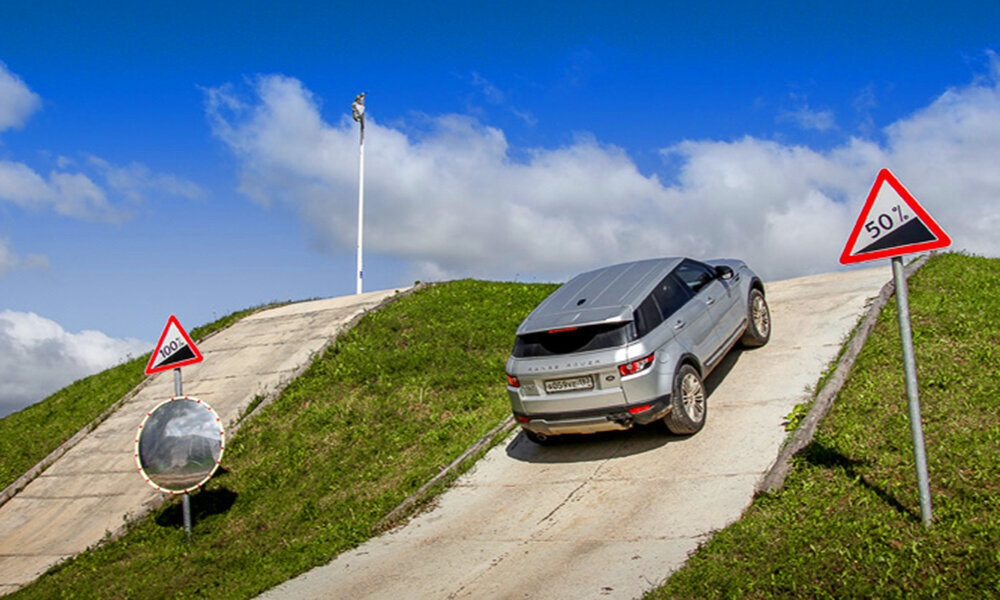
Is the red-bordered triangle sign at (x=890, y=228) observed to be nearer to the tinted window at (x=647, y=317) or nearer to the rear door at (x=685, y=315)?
the tinted window at (x=647, y=317)

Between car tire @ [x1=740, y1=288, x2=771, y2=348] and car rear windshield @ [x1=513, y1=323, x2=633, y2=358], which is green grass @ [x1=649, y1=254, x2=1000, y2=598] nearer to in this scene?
car tire @ [x1=740, y1=288, x2=771, y2=348]

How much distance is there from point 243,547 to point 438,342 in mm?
5715

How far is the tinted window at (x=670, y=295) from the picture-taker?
8734mm

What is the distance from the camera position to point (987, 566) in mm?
4871

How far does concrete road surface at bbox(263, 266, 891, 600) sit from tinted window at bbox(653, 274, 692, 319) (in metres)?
1.44

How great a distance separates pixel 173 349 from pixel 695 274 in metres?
7.06

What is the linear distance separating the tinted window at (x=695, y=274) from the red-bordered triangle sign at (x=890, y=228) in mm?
3466

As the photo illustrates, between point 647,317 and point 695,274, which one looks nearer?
point 647,317

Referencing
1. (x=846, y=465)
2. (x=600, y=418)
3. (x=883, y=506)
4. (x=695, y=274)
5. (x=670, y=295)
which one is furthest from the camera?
(x=695, y=274)

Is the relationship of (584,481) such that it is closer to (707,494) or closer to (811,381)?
(707,494)

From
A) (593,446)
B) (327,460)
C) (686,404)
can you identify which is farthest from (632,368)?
(327,460)

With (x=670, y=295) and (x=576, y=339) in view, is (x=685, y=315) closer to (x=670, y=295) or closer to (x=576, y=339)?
(x=670, y=295)

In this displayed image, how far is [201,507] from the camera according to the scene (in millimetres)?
10102

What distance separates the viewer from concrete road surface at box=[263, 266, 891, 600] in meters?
6.19
